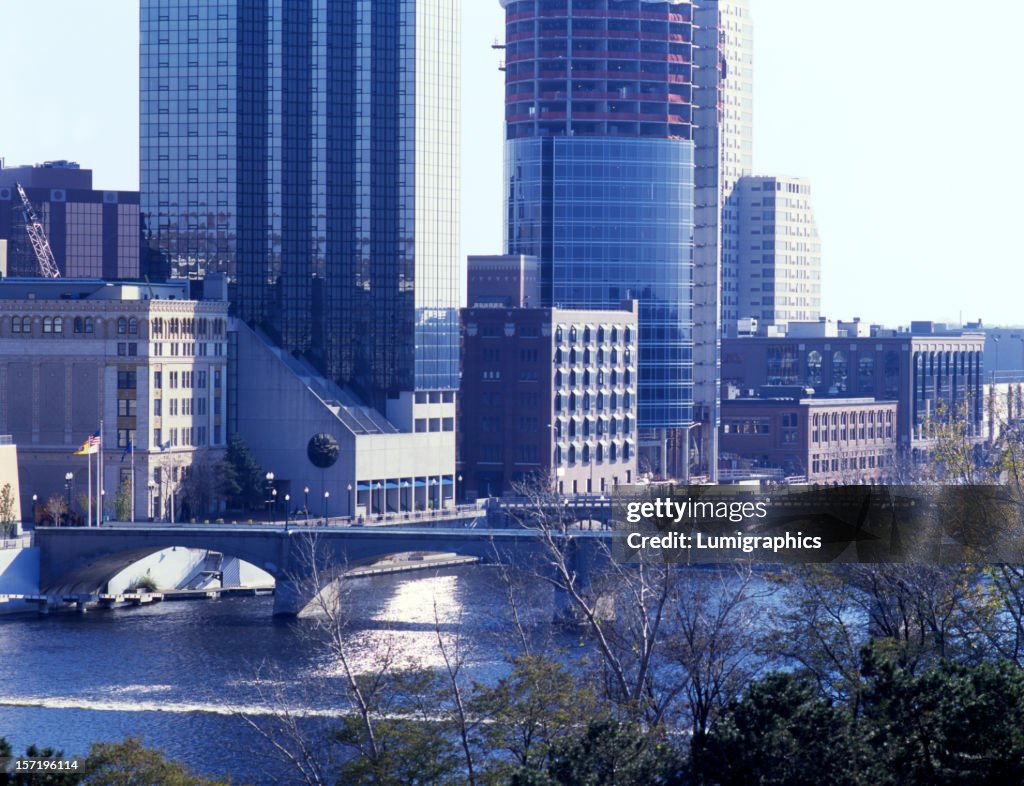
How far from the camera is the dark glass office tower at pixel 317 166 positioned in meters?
167

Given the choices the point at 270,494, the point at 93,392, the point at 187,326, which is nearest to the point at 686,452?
the point at 270,494

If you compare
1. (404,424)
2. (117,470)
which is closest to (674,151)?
(404,424)

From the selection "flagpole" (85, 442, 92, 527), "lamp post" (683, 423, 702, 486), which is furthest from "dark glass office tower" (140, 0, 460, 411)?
"lamp post" (683, 423, 702, 486)

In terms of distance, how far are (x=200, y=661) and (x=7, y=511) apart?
36184 mm

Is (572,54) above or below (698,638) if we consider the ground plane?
above

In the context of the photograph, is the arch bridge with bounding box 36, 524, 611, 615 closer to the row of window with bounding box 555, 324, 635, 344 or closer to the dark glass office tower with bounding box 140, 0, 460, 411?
the dark glass office tower with bounding box 140, 0, 460, 411

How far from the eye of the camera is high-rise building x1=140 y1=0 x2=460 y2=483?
167 meters

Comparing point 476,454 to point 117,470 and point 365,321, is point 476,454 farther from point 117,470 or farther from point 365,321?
point 117,470

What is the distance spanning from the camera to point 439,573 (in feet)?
456

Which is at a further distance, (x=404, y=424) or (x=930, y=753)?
(x=404, y=424)

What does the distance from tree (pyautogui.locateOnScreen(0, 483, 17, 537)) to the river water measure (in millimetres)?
10291

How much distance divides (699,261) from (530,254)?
53.7 feet

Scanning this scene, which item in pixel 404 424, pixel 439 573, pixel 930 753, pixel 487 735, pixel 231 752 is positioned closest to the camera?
pixel 930 753

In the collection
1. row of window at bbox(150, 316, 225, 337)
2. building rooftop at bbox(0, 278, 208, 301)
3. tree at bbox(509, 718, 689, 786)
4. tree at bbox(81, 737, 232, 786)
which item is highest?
building rooftop at bbox(0, 278, 208, 301)
